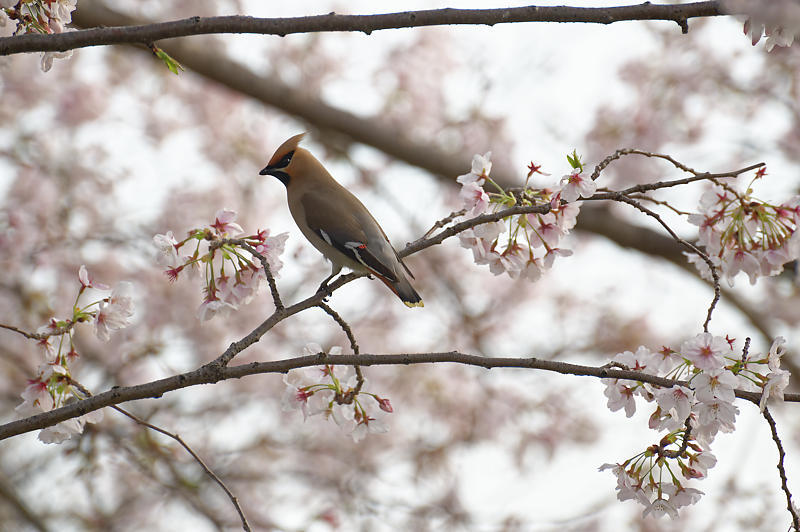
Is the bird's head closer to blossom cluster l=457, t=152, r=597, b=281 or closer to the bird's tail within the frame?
the bird's tail

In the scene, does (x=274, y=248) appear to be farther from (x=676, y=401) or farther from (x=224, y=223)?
(x=676, y=401)

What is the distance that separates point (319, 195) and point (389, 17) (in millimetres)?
1944

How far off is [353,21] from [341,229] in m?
1.71

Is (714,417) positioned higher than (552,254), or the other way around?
(552,254)

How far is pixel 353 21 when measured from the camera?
7.49ft

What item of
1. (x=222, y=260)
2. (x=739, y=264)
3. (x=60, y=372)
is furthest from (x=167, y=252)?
(x=739, y=264)

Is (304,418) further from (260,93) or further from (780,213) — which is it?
(260,93)

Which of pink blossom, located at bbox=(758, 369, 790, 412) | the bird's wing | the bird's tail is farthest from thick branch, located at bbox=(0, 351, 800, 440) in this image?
the bird's wing

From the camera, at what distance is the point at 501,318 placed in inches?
389

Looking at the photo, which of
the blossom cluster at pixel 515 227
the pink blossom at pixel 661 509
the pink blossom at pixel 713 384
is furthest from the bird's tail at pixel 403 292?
the pink blossom at pixel 713 384

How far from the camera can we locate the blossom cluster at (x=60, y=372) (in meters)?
2.53

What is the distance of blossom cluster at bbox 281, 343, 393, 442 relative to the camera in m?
2.76

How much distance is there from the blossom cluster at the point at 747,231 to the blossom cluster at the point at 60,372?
5.88ft

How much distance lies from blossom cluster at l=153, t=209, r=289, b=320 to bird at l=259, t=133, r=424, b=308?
74cm
